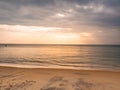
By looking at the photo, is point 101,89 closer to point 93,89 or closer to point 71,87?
point 93,89

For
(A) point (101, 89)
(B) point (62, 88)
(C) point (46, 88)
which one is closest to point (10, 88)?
(C) point (46, 88)

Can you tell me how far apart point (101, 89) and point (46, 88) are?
2.64 m

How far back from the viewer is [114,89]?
24.3ft

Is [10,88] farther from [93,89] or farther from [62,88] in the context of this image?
[93,89]

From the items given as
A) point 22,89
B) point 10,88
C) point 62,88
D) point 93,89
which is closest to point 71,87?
point 62,88

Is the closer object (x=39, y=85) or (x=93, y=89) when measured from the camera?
(x=93, y=89)

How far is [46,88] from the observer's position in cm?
752

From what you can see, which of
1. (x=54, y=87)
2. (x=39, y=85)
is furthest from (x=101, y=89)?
(x=39, y=85)

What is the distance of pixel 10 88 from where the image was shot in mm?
7430

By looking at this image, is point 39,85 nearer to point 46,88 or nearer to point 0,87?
point 46,88

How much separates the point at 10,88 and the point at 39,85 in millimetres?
1440

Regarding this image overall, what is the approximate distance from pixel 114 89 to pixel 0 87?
5.48 meters

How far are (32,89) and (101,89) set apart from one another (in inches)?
129

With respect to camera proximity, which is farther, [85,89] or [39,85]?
[39,85]
